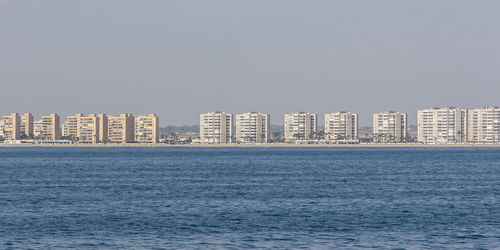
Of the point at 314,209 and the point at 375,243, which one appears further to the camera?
the point at 314,209

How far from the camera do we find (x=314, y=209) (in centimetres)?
5003

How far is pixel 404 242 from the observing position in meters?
36.4

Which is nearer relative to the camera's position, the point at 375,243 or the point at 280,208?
the point at 375,243

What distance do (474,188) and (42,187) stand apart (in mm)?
41154

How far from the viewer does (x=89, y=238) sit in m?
37.7

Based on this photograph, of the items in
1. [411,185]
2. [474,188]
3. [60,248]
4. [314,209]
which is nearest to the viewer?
[60,248]

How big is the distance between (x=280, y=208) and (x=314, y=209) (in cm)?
239

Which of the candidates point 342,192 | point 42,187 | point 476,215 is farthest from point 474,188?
point 42,187

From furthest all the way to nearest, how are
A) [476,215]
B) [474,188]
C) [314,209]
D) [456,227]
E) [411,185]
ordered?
[411,185], [474,188], [314,209], [476,215], [456,227]

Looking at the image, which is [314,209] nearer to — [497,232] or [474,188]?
[497,232]

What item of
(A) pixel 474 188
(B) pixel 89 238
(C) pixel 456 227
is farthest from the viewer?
(A) pixel 474 188

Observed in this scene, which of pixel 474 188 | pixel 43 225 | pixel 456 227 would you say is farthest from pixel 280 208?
pixel 474 188

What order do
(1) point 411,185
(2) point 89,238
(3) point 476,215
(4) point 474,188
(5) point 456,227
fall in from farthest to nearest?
(1) point 411,185 → (4) point 474,188 → (3) point 476,215 → (5) point 456,227 → (2) point 89,238

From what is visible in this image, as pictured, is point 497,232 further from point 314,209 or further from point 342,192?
point 342,192
